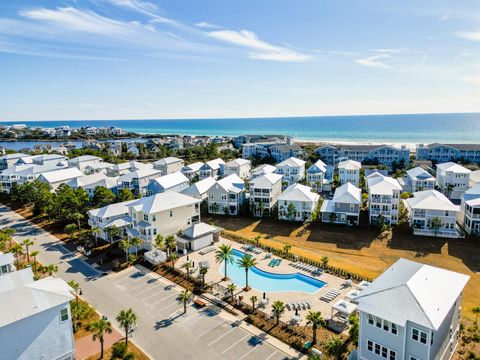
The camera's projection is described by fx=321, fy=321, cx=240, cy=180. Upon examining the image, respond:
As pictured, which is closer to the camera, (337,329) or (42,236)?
(337,329)

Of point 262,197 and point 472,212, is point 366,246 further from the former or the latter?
point 262,197

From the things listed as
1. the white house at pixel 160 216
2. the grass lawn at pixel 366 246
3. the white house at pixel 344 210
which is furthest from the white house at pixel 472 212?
the white house at pixel 160 216

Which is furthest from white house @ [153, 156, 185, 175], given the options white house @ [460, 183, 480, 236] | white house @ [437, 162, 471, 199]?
white house @ [460, 183, 480, 236]

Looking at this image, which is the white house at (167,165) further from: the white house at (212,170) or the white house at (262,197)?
the white house at (262,197)

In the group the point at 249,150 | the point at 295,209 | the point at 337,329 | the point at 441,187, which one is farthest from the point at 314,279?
the point at 249,150

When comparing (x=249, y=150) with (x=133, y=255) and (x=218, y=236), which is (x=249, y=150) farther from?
(x=133, y=255)

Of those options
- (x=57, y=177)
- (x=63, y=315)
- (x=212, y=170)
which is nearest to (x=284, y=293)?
(x=63, y=315)

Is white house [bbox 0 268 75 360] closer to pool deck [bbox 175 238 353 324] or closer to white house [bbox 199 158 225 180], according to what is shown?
pool deck [bbox 175 238 353 324]
